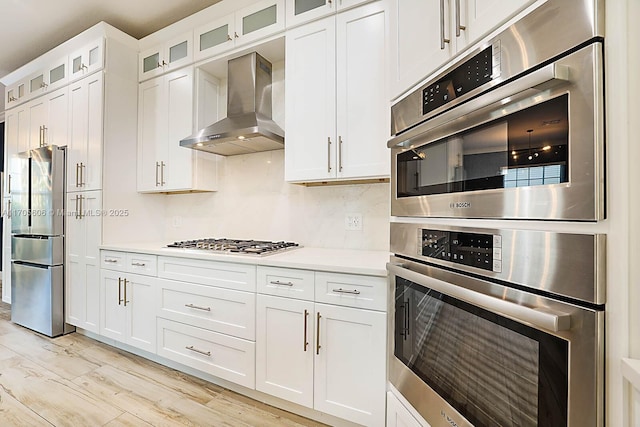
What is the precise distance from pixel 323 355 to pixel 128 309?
1.74m

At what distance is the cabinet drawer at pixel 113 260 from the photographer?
251 centimetres

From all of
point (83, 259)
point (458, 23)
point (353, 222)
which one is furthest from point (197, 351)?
point (458, 23)

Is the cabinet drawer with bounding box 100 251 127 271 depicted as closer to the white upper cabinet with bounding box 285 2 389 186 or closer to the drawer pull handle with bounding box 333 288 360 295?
the white upper cabinet with bounding box 285 2 389 186

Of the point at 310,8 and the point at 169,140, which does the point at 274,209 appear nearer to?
the point at 169,140

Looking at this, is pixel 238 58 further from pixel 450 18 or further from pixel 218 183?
pixel 450 18

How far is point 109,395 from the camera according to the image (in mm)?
1972

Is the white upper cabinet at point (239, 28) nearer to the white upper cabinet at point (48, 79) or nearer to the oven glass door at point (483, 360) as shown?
the white upper cabinet at point (48, 79)

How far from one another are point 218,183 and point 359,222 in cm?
141

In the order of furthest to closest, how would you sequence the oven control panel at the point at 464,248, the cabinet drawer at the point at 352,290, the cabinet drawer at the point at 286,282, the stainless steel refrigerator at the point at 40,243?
1. the stainless steel refrigerator at the point at 40,243
2. the cabinet drawer at the point at 286,282
3. the cabinet drawer at the point at 352,290
4. the oven control panel at the point at 464,248

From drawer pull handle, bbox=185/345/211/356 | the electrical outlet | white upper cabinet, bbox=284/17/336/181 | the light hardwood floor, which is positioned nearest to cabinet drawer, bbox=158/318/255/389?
drawer pull handle, bbox=185/345/211/356

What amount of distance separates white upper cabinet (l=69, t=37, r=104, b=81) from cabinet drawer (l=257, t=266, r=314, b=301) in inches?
95.8

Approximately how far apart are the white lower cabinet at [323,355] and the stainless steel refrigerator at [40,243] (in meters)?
2.33

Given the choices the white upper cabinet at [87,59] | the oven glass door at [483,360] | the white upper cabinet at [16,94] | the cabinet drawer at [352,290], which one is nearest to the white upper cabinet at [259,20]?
the white upper cabinet at [87,59]

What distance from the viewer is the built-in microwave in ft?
2.02
